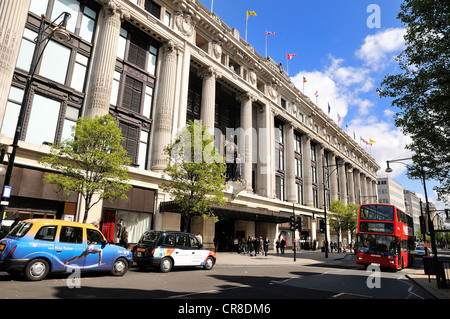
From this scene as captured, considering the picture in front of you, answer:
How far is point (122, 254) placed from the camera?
37.0 ft

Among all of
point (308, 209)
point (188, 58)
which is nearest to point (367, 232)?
point (188, 58)

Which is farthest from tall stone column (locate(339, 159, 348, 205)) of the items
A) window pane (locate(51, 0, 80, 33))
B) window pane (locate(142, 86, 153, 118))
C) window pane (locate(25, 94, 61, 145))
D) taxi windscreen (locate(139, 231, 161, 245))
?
window pane (locate(25, 94, 61, 145))

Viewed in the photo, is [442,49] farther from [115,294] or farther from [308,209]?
[308,209]

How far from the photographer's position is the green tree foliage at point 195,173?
19.3 meters

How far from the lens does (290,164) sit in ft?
143

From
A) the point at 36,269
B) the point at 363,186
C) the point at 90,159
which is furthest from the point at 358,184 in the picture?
the point at 36,269

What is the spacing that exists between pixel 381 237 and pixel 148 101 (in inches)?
839

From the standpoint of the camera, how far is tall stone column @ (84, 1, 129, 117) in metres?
20.5

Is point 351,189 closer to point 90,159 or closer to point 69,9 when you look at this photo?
point 90,159

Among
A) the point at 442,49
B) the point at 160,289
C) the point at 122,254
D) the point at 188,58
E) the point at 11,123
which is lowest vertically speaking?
the point at 160,289

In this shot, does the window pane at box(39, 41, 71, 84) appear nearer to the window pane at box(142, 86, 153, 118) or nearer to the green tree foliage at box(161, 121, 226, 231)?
the window pane at box(142, 86, 153, 118)

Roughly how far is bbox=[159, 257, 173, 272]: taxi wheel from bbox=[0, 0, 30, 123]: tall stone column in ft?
40.5

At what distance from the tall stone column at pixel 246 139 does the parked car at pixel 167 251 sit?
1892cm
